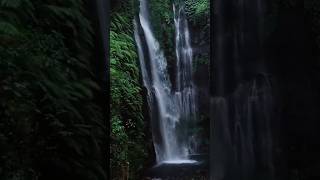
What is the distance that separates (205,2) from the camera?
59.9 feet

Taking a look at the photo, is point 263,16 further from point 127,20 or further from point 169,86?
point 169,86

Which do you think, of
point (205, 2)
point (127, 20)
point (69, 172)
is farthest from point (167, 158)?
point (69, 172)

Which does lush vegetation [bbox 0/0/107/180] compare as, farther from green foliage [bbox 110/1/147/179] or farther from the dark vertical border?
green foliage [bbox 110/1/147/179]

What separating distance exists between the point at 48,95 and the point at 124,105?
23.3 ft

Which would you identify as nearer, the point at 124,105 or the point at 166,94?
the point at 124,105

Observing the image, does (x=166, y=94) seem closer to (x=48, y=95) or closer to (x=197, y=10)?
(x=197, y=10)

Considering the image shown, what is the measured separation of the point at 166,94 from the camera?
15.5 m

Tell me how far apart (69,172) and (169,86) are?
11442 mm

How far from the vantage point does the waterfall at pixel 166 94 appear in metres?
14.2

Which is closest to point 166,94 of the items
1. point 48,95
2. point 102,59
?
point 102,59

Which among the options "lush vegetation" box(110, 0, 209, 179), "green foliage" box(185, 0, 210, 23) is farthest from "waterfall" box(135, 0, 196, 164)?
"green foliage" box(185, 0, 210, 23)

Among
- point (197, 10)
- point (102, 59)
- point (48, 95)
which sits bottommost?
point (48, 95)

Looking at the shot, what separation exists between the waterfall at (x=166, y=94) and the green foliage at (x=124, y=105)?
1215 mm

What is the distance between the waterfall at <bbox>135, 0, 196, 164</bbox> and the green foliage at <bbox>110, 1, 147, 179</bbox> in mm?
1215
